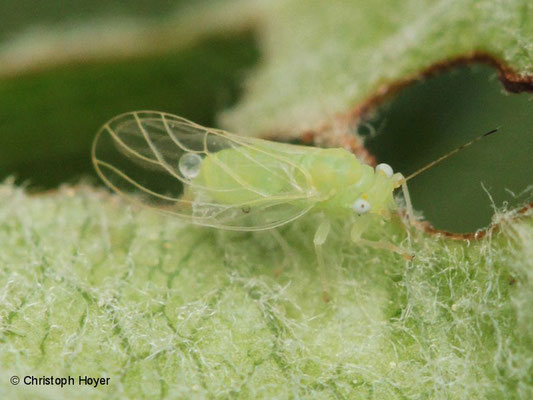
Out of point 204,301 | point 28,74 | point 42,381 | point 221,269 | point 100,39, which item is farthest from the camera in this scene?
point 100,39

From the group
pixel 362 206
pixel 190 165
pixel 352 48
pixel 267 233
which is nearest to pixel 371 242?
pixel 362 206

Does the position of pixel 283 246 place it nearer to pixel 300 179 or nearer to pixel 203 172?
pixel 300 179

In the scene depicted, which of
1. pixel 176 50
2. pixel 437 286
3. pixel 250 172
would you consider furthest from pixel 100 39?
pixel 437 286

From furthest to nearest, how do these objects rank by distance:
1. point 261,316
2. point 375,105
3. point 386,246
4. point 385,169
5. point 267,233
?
point 375,105 → point 267,233 → point 385,169 → point 386,246 → point 261,316

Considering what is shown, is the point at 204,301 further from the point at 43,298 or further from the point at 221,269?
the point at 43,298

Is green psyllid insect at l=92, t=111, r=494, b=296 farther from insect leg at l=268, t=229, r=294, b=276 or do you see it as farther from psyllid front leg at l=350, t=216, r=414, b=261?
insect leg at l=268, t=229, r=294, b=276

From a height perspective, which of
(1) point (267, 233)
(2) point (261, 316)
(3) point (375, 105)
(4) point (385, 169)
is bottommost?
(2) point (261, 316)

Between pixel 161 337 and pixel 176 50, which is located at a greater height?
pixel 176 50

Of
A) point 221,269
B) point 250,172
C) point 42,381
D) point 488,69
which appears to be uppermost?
point 488,69
